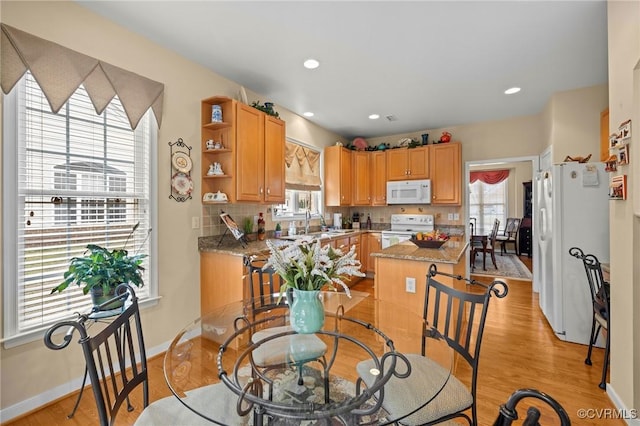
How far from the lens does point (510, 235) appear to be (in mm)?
7488

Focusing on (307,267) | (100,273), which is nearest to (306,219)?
(100,273)

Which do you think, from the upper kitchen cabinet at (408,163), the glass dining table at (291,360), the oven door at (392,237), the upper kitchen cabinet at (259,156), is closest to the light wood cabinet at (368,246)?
the oven door at (392,237)

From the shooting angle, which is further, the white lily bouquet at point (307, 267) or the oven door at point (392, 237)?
the oven door at point (392, 237)

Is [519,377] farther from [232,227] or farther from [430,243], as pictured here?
[232,227]

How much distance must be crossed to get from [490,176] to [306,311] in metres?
8.49

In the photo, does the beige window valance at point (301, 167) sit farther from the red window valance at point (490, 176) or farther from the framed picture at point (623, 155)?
the red window valance at point (490, 176)

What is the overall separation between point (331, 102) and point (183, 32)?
1985 millimetres

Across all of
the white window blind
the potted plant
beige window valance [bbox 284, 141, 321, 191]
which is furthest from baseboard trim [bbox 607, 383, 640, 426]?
beige window valance [bbox 284, 141, 321, 191]

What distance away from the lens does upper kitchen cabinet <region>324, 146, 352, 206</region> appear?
513cm

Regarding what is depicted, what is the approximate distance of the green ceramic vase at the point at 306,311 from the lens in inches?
51.8

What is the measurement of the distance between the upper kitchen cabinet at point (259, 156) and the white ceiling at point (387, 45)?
1.47 feet

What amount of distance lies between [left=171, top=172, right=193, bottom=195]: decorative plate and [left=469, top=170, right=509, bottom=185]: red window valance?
7.96 metres

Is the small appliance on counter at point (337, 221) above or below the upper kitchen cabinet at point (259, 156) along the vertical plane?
below

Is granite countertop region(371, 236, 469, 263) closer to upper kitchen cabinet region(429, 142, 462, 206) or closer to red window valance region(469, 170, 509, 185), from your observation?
upper kitchen cabinet region(429, 142, 462, 206)
